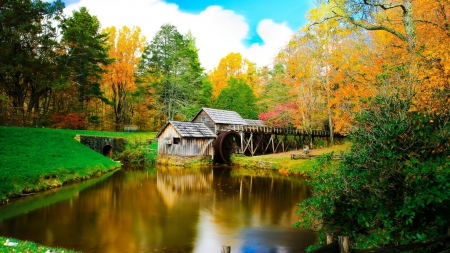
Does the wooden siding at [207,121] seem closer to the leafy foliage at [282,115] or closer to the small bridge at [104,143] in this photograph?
the leafy foliage at [282,115]

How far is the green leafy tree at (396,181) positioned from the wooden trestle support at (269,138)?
75.7 feet

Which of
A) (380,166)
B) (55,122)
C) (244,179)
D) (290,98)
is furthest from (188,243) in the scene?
(55,122)

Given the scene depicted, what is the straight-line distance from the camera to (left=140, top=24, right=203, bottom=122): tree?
126 ft

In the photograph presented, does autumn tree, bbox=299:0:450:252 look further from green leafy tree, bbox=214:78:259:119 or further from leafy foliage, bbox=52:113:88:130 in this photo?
green leafy tree, bbox=214:78:259:119

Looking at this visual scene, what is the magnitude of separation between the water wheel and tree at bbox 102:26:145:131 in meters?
15.7

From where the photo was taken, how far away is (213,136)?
2923 cm

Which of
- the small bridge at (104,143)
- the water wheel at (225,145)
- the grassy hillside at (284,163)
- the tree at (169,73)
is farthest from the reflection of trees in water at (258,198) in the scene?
the tree at (169,73)

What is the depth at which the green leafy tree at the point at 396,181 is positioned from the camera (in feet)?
14.4

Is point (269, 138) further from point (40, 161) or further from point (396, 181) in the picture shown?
point (396, 181)

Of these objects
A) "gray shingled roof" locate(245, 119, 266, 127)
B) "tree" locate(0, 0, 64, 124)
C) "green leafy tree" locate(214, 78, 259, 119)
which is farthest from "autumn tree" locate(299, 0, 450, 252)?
"green leafy tree" locate(214, 78, 259, 119)

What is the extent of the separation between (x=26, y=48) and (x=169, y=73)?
15.9 metres

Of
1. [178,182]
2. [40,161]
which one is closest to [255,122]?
[178,182]

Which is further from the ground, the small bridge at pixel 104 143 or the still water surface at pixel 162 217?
the small bridge at pixel 104 143

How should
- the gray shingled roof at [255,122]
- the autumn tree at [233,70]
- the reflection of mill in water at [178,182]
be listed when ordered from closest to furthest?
the reflection of mill in water at [178,182] → the gray shingled roof at [255,122] → the autumn tree at [233,70]
